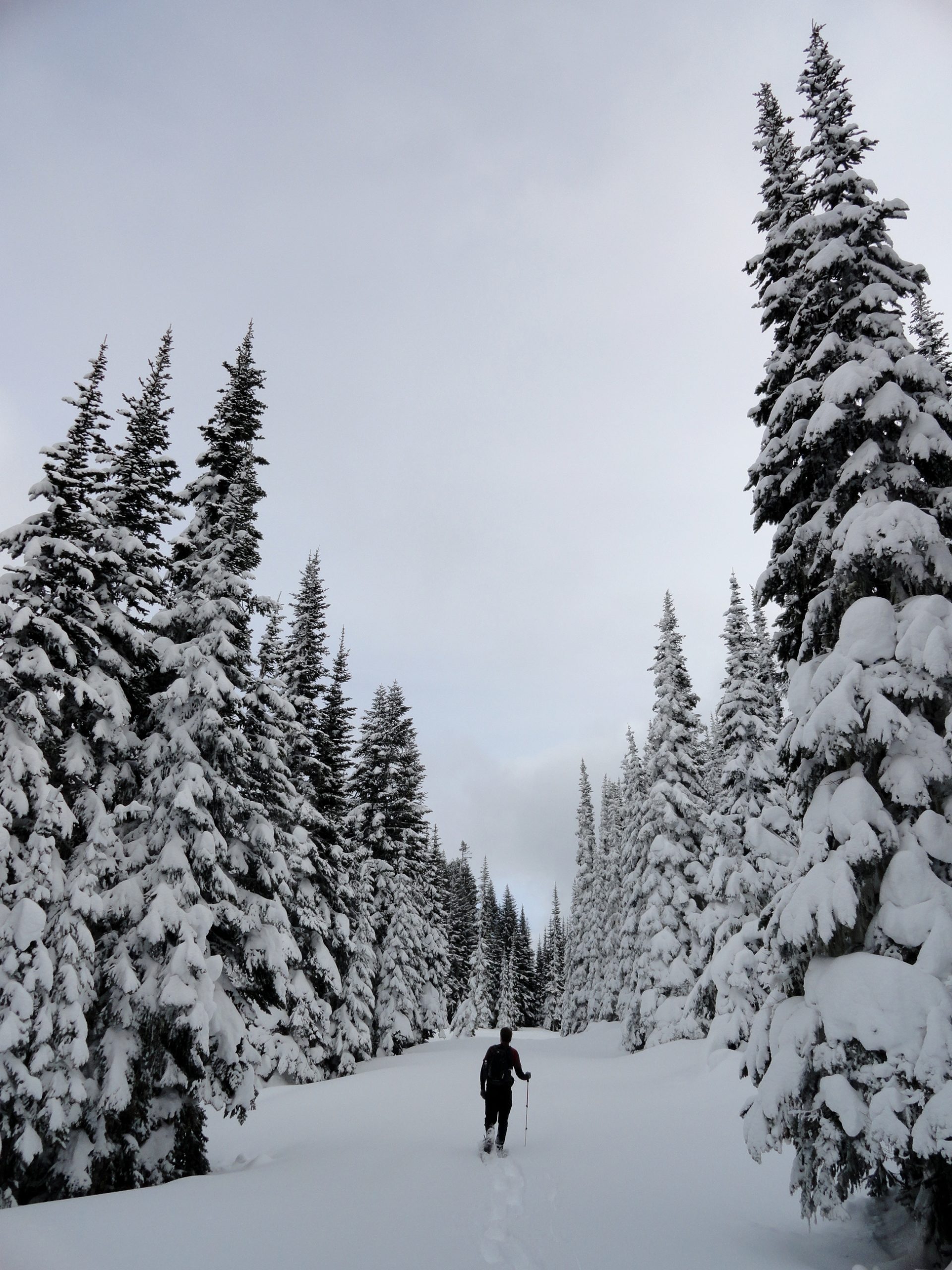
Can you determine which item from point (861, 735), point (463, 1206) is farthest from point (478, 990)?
point (861, 735)

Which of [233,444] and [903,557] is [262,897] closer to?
[233,444]

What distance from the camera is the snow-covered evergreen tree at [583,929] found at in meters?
54.4

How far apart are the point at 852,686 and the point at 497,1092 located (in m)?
8.87

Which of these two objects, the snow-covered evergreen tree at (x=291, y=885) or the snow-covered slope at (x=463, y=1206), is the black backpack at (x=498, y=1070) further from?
the snow-covered evergreen tree at (x=291, y=885)

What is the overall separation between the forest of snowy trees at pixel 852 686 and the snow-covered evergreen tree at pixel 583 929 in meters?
49.4

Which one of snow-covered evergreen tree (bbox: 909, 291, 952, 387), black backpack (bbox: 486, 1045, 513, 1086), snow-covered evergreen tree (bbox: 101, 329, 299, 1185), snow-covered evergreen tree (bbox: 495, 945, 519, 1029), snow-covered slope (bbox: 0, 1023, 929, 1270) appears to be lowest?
snow-covered evergreen tree (bbox: 495, 945, 519, 1029)

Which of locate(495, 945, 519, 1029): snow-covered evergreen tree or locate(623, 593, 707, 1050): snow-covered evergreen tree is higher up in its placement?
locate(623, 593, 707, 1050): snow-covered evergreen tree

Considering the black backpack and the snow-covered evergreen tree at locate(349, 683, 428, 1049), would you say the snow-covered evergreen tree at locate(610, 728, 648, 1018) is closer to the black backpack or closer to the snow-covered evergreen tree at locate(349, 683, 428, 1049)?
the snow-covered evergreen tree at locate(349, 683, 428, 1049)

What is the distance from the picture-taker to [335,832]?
87.7 ft

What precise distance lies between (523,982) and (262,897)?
232ft

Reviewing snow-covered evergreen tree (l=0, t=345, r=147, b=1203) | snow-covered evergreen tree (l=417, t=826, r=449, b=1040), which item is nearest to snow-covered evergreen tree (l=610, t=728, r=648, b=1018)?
snow-covered evergreen tree (l=417, t=826, r=449, b=1040)

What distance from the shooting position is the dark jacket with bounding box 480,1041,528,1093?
11.5 m

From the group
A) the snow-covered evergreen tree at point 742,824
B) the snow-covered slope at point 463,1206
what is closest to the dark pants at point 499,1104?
the snow-covered slope at point 463,1206

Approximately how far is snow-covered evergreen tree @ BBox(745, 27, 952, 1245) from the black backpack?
5005 millimetres
